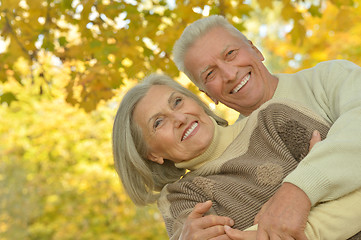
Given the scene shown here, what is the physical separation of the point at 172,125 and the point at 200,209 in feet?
1.64

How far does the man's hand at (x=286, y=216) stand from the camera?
167 centimetres

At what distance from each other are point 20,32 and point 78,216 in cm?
785

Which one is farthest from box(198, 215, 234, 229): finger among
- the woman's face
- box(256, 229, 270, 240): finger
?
the woman's face

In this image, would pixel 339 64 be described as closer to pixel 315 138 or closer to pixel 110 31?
pixel 315 138

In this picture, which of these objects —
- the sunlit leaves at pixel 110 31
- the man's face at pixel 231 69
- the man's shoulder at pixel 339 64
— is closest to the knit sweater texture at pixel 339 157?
the man's shoulder at pixel 339 64

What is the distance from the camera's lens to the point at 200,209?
1937 mm

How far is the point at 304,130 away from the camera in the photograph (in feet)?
6.59

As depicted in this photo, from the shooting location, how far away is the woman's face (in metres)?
2.28

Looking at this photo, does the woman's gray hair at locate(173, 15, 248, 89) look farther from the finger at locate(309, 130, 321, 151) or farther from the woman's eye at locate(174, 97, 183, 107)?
the finger at locate(309, 130, 321, 151)

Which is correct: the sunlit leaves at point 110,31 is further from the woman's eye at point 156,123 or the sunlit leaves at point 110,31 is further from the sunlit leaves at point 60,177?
the sunlit leaves at point 60,177

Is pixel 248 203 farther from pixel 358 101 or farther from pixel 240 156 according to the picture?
pixel 358 101

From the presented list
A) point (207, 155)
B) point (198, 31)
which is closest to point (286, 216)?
point (207, 155)

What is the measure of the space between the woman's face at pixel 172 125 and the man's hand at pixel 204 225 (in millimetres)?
397

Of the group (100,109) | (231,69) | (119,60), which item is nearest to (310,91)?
(231,69)
